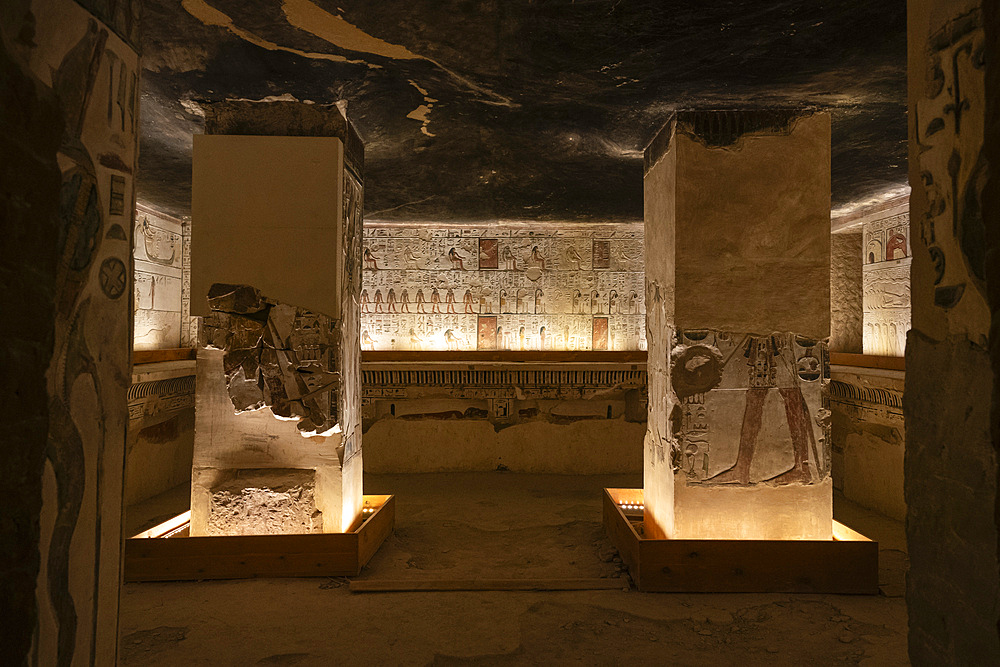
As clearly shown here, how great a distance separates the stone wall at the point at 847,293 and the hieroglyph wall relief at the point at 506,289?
2336 millimetres

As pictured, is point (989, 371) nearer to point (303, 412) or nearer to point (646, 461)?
point (646, 461)

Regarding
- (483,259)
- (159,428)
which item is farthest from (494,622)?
(483,259)

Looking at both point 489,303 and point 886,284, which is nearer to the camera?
point 886,284

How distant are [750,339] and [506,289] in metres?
4.07

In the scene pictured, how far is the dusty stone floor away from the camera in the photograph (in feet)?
8.63

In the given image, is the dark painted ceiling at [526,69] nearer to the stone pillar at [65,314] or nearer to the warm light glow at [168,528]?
the stone pillar at [65,314]

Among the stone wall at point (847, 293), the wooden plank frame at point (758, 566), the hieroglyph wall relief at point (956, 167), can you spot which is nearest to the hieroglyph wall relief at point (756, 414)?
the wooden plank frame at point (758, 566)

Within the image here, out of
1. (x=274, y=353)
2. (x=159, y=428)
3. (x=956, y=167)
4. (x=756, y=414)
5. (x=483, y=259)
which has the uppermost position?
(x=483, y=259)

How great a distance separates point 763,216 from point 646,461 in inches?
79.1

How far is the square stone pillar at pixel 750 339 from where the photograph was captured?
3432mm

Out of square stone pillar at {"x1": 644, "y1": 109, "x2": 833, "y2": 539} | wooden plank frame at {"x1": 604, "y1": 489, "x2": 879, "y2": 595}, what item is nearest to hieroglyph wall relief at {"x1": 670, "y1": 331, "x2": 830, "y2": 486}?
square stone pillar at {"x1": 644, "y1": 109, "x2": 833, "y2": 539}

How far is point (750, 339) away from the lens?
11.3 feet

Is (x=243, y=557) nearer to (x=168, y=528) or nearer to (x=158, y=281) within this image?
(x=168, y=528)

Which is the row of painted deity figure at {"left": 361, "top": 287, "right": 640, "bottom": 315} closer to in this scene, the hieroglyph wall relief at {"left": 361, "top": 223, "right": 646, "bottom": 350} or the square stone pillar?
the hieroglyph wall relief at {"left": 361, "top": 223, "right": 646, "bottom": 350}
